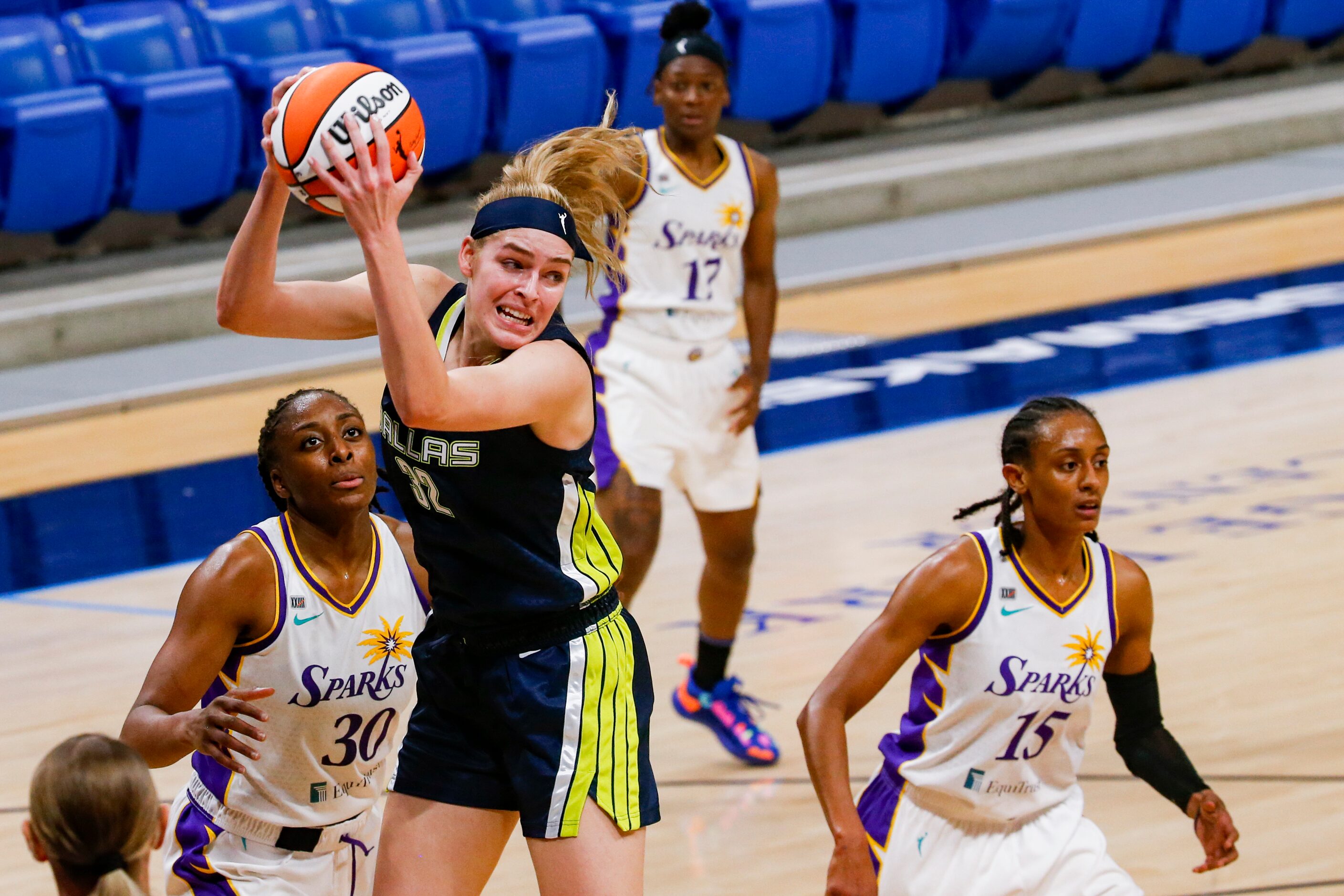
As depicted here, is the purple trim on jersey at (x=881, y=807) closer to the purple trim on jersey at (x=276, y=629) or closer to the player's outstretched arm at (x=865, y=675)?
the player's outstretched arm at (x=865, y=675)

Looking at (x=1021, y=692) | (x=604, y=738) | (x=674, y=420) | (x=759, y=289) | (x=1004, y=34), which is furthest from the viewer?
(x=1004, y=34)

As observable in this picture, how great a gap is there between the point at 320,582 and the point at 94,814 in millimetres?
1086

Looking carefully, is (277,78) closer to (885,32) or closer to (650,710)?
(885,32)

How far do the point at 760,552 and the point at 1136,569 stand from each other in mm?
3482

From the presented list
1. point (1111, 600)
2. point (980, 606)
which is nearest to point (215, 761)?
point (980, 606)

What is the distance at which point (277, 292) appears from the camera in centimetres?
323

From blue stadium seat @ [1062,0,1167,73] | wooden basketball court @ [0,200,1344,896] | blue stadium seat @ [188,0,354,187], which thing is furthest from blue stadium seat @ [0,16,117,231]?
blue stadium seat @ [1062,0,1167,73]

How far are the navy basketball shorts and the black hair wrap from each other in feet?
8.32

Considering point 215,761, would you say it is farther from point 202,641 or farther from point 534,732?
point 534,732

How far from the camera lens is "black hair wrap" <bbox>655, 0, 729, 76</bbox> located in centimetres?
541

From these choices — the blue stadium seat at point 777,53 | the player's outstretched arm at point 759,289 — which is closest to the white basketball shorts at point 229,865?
the player's outstretched arm at point 759,289

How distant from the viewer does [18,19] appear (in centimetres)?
1146

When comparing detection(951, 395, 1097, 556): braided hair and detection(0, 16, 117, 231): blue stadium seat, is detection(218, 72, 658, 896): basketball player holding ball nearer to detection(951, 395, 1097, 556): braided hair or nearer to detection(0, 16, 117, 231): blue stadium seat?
detection(951, 395, 1097, 556): braided hair

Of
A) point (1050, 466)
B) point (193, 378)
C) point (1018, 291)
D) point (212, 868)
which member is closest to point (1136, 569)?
point (1050, 466)
